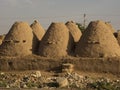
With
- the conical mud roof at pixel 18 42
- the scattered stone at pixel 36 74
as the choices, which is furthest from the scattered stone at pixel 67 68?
the conical mud roof at pixel 18 42

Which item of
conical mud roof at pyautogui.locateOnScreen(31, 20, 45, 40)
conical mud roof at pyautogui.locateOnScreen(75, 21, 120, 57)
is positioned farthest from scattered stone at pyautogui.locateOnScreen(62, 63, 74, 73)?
conical mud roof at pyautogui.locateOnScreen(31, 20, 45, 40)

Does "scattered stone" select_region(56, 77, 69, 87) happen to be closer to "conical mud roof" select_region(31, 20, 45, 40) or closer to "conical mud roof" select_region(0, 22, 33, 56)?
"conical mud roof" select_region(0, 22, 33, 56)

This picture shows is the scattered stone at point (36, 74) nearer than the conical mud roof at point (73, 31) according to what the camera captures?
Yes

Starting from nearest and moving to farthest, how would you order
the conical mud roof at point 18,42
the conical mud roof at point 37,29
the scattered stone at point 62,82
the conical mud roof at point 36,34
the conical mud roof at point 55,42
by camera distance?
the scattered stone at point 62,82 → the conical mud roof at point 55,42 → the conical mud roof at point 18,42 → the conical mud roof at point 36,34 → the conical mud roof at point 37,29

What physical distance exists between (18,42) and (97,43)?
5511 mm

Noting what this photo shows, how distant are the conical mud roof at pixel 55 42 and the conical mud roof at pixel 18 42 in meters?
0.97

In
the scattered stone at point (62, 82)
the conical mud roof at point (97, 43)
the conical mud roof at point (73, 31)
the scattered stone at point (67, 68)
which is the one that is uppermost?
the conical mud roof at point (73, 31)

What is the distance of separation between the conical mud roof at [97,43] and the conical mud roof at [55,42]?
1.01 metres

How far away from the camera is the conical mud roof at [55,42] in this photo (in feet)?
86.8

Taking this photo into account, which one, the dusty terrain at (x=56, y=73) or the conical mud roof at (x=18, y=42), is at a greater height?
the conical mud roof at (x=18, y=42)

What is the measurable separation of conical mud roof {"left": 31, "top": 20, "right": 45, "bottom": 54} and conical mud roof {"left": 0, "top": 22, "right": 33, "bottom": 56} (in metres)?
0.38

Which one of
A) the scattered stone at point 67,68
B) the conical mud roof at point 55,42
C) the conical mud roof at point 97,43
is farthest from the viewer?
the conical mud roof at point 55,42

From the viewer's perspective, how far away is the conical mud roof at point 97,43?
2566cm

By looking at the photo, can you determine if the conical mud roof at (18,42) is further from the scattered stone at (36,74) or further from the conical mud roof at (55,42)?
the scattered stone at (36,74)
